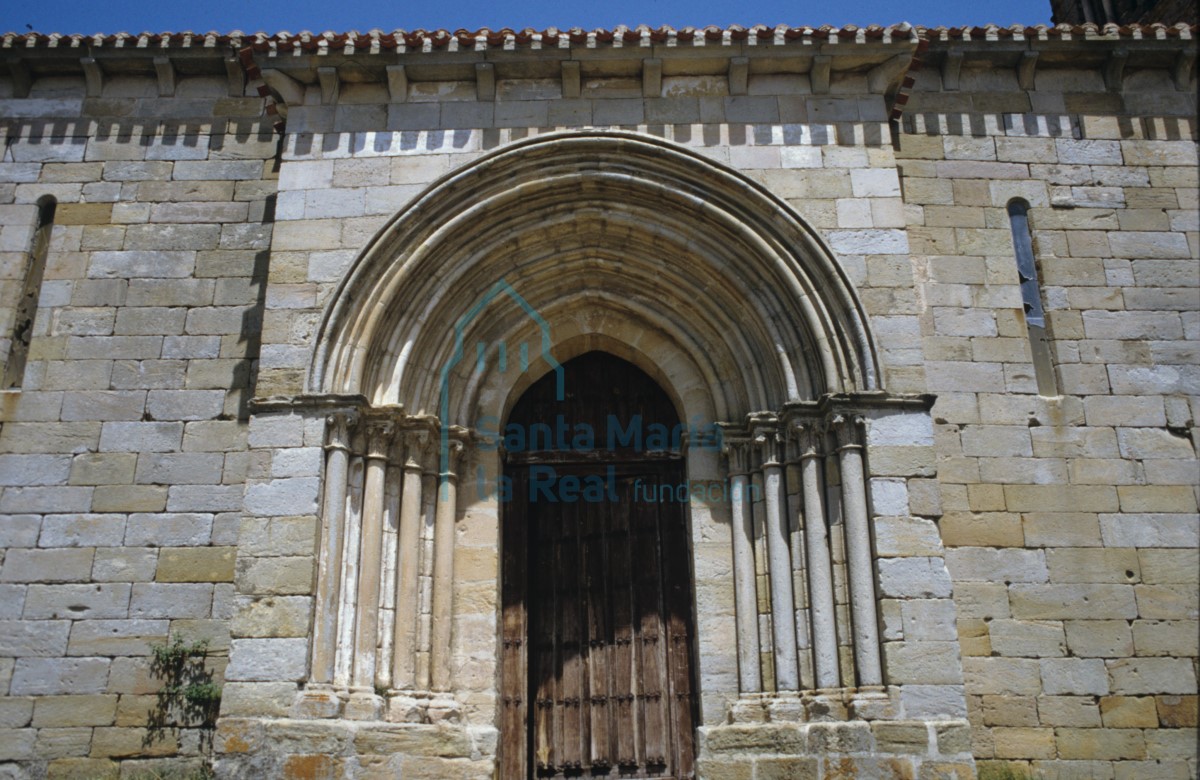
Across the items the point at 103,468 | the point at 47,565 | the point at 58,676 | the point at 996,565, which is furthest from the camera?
the point at 103,468

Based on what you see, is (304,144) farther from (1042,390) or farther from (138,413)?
(1042,390)

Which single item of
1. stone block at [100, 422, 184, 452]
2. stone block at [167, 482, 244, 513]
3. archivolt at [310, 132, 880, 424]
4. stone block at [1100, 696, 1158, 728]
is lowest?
stone block at [1100, 696, 1158, 728]

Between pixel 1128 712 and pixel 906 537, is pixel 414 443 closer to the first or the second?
pixel 906 537

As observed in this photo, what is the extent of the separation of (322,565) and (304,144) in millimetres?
3374

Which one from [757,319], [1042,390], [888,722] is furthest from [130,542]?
[1042,390]

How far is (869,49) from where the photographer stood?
28.1ft

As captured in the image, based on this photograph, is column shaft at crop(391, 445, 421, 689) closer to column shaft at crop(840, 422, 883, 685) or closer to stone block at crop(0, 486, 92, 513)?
stone block at crop(0, 486, 92, 513)

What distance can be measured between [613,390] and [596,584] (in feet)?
5.33

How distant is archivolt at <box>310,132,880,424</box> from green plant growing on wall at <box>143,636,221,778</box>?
2260 mm

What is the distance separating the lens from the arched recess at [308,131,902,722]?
24.9 feet

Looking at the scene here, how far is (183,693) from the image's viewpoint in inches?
316

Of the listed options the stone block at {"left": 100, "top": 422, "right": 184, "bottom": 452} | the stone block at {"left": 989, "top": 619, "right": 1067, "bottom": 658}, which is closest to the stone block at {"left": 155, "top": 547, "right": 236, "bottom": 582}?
the stone block at {"left": 100, "top": 422, "right": 184, "bottom": 452}

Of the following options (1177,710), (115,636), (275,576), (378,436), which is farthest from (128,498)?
(1177,710)

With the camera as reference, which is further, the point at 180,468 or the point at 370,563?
the point at 180,468
